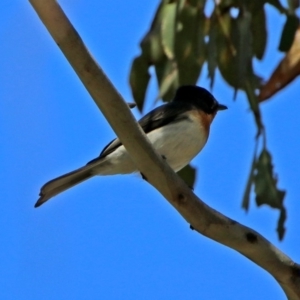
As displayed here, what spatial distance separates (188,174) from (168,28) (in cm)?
64

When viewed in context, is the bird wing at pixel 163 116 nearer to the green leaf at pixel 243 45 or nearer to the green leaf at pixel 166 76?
the green leaf at pixel 166 76

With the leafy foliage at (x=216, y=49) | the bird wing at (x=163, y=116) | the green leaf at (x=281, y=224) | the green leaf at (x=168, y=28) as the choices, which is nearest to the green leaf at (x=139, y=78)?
the leafy foliage at (x=216, y=49)

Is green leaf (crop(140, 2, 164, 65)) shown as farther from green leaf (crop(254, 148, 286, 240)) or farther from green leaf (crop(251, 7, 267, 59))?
green leaf (crop(254, 148, 286, 240))

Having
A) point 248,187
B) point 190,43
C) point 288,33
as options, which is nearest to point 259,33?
point 288,33

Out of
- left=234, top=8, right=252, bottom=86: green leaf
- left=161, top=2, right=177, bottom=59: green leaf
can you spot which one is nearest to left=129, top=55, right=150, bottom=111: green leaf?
left=161, top=2, right=177, bottom=59: green leaf

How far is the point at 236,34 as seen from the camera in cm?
319

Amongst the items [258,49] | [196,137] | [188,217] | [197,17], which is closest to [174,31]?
[197,17]

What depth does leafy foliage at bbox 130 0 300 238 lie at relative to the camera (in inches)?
121

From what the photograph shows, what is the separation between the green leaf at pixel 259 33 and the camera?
3.25 meters

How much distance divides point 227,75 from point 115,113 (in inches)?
38.5

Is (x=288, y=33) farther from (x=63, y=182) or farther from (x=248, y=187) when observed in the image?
(x=63, y=182)

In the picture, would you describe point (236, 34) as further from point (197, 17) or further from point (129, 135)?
point (129, 135)

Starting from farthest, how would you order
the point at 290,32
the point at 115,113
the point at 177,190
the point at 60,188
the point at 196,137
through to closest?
the point at 196,137 < the point at 60,188 < the point at 290,32 < the point at 177,190 < the point at 115,113

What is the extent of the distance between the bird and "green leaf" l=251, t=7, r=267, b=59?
0.53 meters
